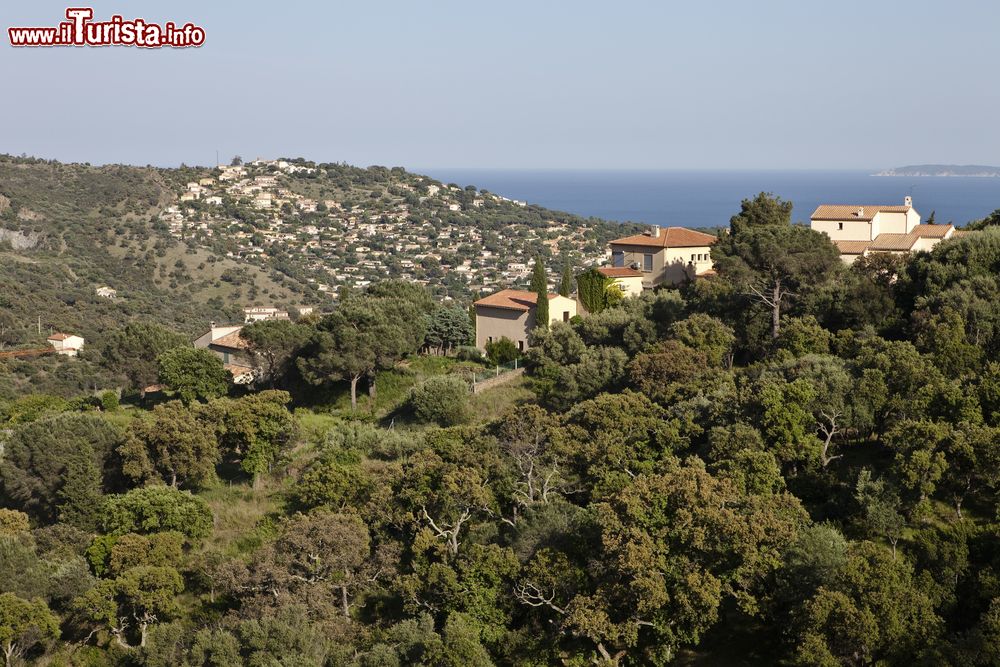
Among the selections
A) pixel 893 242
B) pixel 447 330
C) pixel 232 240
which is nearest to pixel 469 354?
pixel 447 330

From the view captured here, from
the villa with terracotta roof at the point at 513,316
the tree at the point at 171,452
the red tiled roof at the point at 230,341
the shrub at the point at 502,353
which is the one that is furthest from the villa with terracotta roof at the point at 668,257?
the tree at the point at 171,452

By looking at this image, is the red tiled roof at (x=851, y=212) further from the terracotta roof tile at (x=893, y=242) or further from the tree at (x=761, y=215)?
the tree at (x=761, y=215)

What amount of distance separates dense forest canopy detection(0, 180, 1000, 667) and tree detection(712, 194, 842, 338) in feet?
0.35

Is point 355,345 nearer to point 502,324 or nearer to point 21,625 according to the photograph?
point 502,324

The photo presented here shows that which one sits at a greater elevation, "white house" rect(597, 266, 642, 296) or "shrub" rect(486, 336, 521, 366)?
"white house" rect(597, 266, 642, 296)

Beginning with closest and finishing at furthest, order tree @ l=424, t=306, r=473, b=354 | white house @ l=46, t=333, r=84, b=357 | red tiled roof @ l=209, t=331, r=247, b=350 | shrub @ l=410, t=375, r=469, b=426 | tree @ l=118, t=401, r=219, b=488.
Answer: tree @ l=118, t=401, r=219, b=488
shrub @ l=410, t=375, r=469, b=426
tree @ l=424, t=306, r=473, b=354
red tiled roof @ l=209, t=331, r=247, b=350
white house @ l=46, t=333, r=84, b=357

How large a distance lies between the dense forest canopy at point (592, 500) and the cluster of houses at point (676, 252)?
14.7 ft

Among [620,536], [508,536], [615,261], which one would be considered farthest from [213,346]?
[620,536]

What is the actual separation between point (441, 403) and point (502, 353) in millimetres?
7611

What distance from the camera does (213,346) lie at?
4491 centimetres


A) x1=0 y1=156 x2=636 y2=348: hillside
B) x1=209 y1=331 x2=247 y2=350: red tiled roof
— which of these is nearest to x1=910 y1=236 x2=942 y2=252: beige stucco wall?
x1=209 y1=331 x2=247 y2=350: red tiled roof

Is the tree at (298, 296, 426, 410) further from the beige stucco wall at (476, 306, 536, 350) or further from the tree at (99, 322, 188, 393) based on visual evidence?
the tree at (99, 322, 188, 393)

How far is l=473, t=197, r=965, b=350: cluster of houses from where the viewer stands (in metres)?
38.2

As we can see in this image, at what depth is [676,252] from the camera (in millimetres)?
42844
